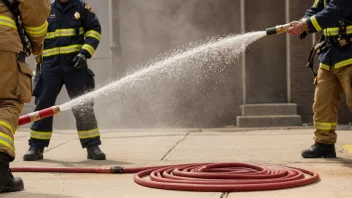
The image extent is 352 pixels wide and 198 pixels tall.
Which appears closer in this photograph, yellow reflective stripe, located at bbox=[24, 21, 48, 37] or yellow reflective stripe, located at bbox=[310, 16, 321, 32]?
yellow reflective stripe, located at bbox=[24, 21, 48, 37]

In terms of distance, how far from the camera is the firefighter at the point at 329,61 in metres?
5.50

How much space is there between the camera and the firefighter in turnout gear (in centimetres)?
416

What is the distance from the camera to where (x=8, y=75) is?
167 inches

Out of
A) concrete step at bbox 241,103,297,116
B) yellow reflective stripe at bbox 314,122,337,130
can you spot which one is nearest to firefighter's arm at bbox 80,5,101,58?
yellow reflective stripe at bbox 314,122,337,130

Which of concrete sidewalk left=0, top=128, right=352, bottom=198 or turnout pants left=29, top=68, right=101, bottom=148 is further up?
turnout pants left=29, top=68, right=101, bottom=148

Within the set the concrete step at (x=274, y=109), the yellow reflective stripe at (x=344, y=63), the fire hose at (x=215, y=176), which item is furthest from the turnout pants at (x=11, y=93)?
the concrete step at (x=274, y=109)

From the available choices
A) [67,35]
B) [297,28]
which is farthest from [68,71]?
[297,28]

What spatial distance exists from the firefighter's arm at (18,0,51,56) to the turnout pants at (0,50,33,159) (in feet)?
0.91

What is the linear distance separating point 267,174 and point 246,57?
6800mm

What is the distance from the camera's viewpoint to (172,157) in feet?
20.9

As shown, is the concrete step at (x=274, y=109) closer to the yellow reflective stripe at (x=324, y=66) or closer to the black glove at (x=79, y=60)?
the yellow reflective stripe at (x=324, y=66)

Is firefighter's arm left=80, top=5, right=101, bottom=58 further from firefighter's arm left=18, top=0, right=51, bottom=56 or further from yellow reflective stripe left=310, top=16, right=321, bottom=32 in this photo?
yellow reflective stripe left=310, top=16, right=321, bottom=32

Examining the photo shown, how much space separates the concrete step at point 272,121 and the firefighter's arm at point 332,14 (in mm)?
5054

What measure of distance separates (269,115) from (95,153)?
502 cm
